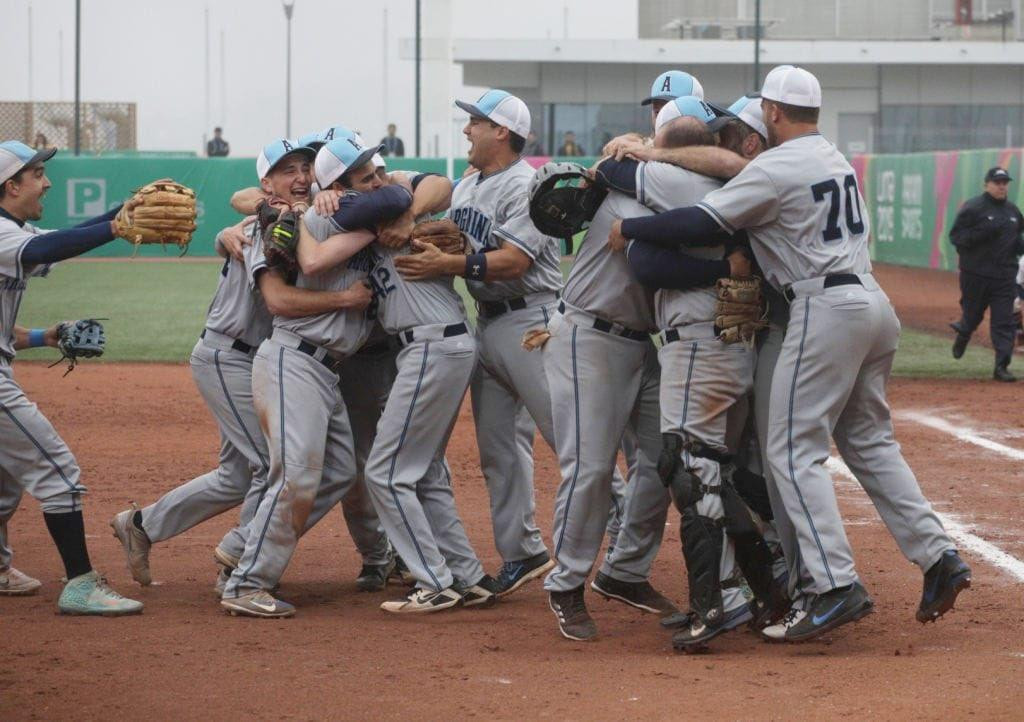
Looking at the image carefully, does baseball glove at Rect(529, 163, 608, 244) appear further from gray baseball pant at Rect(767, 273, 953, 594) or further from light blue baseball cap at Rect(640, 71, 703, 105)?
light blue baseball cap at Rect(640, 71, 703, 105)

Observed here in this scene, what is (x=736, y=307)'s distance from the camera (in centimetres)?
540

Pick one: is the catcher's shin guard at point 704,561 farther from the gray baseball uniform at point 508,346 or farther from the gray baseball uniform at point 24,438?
the gray baseball uniform at point 24,438

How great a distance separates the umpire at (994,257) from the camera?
13.5 metres

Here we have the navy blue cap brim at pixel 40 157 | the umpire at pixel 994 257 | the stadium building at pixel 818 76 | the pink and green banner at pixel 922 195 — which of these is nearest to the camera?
the navy blue cap brim at pixel 40 157

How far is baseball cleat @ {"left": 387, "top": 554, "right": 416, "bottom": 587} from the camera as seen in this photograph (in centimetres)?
674

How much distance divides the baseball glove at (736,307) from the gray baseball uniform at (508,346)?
96cm

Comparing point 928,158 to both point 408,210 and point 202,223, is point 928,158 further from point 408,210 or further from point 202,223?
point 408,210

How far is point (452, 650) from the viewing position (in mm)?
5457

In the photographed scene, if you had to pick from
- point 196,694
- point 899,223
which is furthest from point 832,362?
point 899,223

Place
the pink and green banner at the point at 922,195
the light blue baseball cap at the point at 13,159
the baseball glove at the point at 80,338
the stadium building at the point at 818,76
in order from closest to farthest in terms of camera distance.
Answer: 1. the light blue baseball cap at the point at 13,159
2. the baseball glove at the point at 80,338
3. the pink and green banner at the point at 922,195
4. the stadium building at the point at 818,76

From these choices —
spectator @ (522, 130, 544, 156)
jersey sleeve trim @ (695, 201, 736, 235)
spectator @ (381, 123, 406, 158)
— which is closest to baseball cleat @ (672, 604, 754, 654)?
jersey sleeve trim @ (695, 201, 736, 235)

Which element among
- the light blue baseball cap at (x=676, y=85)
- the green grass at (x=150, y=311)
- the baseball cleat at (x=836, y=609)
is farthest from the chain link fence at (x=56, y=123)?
the baseball cleat at (x=836, y=609)

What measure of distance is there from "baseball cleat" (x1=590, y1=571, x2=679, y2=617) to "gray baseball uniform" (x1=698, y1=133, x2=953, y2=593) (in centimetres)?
71

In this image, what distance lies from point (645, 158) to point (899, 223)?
22.6 m
